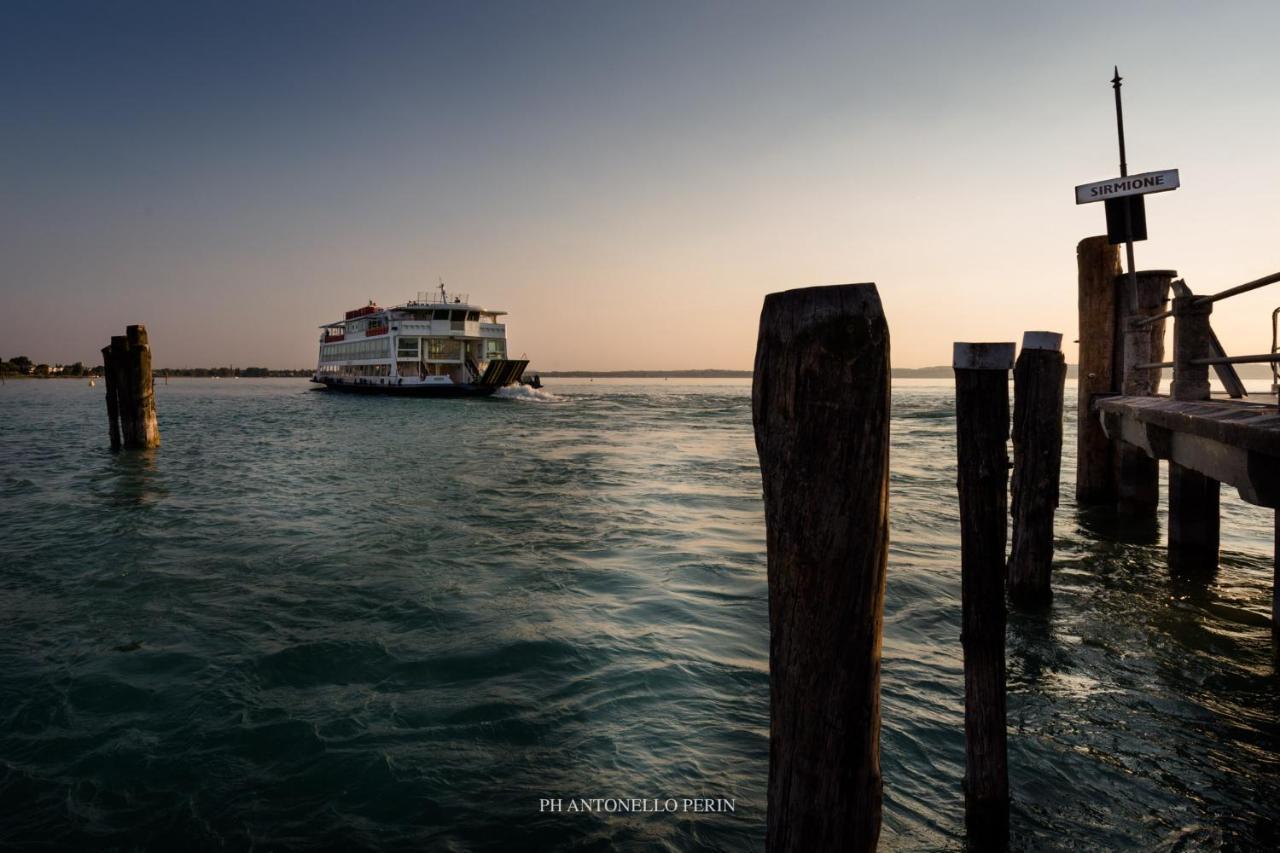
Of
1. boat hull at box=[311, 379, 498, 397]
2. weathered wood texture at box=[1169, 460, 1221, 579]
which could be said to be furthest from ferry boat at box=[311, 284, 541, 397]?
weathered wood texture at box=[1169, 460, 1221, 579]

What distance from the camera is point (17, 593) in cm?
695

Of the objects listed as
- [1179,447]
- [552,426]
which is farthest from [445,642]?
[552,426]

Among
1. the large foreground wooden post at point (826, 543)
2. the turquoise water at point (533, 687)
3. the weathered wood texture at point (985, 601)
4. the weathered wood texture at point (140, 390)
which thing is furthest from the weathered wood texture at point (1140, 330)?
the weathered wood texture at point (140, 390)

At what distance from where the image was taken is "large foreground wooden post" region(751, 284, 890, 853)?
1935 millimetres

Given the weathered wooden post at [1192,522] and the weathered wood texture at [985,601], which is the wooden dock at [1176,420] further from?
the weathered wood texture at [985,601]

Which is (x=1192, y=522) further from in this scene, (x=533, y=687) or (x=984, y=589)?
(x=533, y=687)

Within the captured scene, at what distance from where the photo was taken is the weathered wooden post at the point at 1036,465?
557 cm

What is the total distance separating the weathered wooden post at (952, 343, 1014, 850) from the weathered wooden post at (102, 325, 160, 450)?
69.9ft

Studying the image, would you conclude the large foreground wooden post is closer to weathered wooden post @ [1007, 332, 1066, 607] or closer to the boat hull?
weathered wooden post @ [1007, 332, 1066, 607]

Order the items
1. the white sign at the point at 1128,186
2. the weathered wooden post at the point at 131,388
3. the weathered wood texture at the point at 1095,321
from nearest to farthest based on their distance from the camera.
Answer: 1. the white sign at the point at 1128,186
2. the weathered wood texture at the point at 1095,321
3. the weathered wooden post at the point at 131,388

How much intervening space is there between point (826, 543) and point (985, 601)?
1.48 m

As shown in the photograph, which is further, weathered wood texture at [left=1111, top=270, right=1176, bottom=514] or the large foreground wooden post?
weathered wood texture at [left=1111, top=270, right=1176, bottom=514]

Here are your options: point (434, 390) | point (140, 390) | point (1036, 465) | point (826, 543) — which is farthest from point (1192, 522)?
point (434, 390)

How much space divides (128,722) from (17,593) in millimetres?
4212
